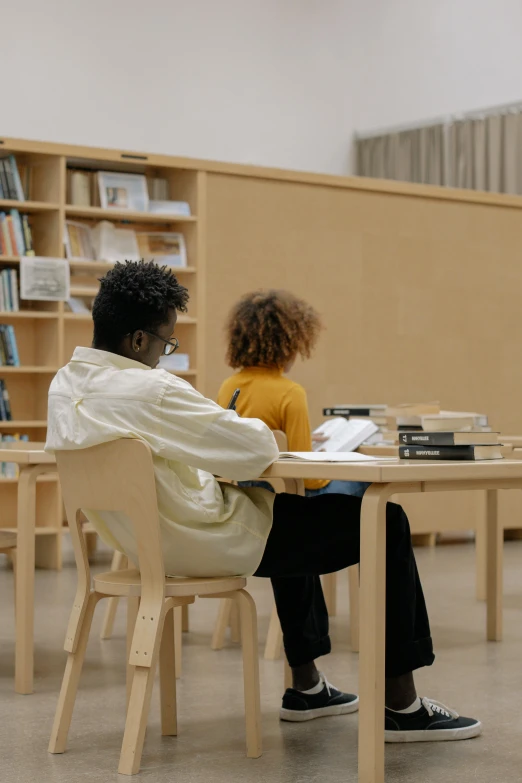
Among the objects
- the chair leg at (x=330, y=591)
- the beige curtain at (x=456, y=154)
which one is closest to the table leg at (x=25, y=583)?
the chair leg at (x=330, y=591)

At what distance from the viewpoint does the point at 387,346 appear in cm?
712

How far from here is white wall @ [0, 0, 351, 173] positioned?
27.2 feet

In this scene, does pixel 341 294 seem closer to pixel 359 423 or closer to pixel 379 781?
pixel 359 423

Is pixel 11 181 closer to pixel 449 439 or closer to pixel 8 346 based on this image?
pixel 8 346

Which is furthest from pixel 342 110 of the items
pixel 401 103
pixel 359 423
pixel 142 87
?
pixel 359 423

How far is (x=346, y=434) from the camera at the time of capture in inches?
174

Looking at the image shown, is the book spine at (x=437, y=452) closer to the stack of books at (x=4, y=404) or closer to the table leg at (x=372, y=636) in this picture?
the table leg at (x=372, y=636)

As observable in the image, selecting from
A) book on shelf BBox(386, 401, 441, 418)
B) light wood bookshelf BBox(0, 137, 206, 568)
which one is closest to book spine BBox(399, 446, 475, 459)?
book on shelf BBox(386, 401, 441, 418)

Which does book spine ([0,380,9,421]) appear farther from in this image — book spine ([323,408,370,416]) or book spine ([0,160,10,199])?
book spine ([323,408,370,416])

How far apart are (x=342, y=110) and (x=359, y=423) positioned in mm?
5906

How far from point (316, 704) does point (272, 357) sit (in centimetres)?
133

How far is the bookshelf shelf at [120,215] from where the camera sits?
6270 mm

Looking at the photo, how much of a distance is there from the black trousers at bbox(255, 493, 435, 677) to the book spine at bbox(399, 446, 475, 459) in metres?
0.15

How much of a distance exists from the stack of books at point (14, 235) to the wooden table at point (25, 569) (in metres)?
2.81
